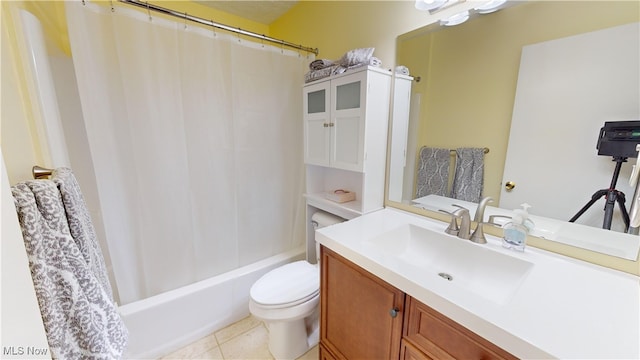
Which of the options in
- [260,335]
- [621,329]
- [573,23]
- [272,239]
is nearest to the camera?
[621,329]

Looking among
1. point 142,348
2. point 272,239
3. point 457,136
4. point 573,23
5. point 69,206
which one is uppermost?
point 573,23

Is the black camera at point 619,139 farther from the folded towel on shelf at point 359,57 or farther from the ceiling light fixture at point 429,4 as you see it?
the folded towel on shelf at point 359,57

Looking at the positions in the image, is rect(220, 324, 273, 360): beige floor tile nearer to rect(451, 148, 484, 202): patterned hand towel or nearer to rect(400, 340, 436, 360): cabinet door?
rect(400, 340, 436, 360): cabinet door

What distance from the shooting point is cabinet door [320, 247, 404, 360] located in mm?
843

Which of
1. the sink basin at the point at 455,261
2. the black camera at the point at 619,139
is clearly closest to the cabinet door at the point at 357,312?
the sink basin at the point at 455,261

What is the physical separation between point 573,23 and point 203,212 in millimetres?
1991

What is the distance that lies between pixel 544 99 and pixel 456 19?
53 cm

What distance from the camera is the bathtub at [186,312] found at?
1349mm

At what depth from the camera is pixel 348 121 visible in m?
1.37

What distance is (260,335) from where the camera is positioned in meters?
A: 1.58

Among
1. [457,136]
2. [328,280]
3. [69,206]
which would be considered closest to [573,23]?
[457,136]

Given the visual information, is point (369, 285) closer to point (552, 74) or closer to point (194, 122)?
point (552, 74)

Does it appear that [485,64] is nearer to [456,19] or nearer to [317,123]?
[456,19]

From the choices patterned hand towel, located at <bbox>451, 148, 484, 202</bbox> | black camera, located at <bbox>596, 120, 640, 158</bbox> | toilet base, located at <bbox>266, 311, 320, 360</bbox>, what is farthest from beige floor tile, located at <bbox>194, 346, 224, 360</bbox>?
black camera, located at <bbox>596, 120, 640, 158</bbox>
